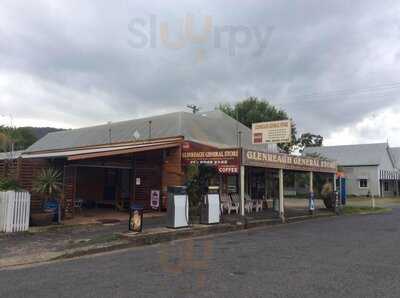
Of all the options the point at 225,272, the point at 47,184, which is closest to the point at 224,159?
the point at 47,184

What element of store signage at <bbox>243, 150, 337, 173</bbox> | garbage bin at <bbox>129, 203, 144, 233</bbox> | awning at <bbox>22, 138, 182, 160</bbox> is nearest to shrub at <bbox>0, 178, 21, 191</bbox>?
awning at <bbox>22, 138, 182, 160</bbox>

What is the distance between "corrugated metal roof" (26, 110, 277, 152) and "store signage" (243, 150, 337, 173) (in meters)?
4.11

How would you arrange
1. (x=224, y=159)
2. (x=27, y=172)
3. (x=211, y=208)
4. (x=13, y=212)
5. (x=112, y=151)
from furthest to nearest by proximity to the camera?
(x=224, y=159) < (x=112, y=151) < (x=211, y=208) < (x=27, y=172) < (x=13, y=212)

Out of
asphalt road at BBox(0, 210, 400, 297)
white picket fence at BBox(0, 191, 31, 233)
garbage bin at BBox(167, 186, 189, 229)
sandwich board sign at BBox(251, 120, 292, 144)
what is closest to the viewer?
Result: asphalt road at BBox(0, 210, 400, 297)

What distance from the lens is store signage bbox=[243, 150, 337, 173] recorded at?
16.5 metres

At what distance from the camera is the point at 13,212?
12.2 m

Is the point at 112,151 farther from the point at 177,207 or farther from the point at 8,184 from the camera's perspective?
the point at 8,184

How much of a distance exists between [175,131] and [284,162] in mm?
6240

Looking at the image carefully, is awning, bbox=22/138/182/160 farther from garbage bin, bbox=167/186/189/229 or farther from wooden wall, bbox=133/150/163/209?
garbage bin, bbox=167/186/189/229

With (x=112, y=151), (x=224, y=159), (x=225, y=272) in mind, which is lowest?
(x=225, y=272)

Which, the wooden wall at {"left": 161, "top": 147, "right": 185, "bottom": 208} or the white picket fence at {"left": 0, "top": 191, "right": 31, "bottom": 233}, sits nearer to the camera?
the white picket fence at {"left": 0, "top": 191, "right": 31, "bottom": 233}

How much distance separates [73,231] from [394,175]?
47269 mm

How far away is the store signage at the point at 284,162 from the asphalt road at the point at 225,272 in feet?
18.1

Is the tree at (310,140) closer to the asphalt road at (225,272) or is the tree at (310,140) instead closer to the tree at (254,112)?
the tree at (254,112)
